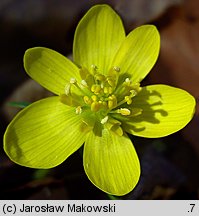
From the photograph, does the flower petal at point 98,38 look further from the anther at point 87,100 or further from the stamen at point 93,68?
the anther at point 87,100

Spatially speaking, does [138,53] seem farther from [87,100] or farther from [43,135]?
[43,135]

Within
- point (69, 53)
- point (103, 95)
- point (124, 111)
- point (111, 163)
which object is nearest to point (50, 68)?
point (103, 95)

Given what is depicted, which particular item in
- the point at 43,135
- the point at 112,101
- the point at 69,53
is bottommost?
the point at 69,53

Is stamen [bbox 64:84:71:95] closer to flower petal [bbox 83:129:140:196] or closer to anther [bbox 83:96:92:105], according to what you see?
anther [bbox 83:96:92:105]

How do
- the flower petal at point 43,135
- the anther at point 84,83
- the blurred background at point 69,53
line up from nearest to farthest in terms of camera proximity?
the flower petal at point 43,135
the anther at point 84,83
the blurred background at point 69,53

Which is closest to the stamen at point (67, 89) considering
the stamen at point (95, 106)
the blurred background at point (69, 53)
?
the stamen at point (95, 106)

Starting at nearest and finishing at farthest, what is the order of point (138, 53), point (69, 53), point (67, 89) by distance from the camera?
point (67, 89), point (138, 53), point (69, 53)

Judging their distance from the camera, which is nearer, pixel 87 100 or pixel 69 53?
pixel 87 100
